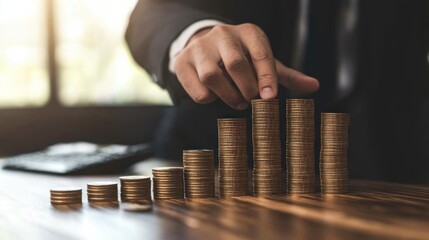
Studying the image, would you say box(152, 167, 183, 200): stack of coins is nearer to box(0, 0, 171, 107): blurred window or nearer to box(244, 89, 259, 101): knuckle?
box(244, 89, 259, 101): knuckle

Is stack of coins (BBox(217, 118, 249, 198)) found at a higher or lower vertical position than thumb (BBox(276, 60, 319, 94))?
lower

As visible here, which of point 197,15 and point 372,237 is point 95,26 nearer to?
point 197,15

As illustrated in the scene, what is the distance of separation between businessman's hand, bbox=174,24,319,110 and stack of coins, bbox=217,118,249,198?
0.51ft

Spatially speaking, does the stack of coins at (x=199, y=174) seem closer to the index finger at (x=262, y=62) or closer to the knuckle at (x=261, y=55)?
the index finger at (x=262, y=62)

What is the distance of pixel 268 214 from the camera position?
1.27 meters

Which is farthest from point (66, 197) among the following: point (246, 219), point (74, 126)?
point (74, 126)

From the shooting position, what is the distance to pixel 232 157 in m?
1.56

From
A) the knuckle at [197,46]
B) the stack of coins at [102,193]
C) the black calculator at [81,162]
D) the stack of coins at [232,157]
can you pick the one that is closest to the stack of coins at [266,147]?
the stack of coins at [232,157]

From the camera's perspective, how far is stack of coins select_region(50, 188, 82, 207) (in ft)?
4.99

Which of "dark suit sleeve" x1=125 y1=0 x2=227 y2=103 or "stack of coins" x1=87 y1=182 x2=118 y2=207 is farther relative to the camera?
"dark suit sleeve" x1=125 y1=0 x2=227 y2=103

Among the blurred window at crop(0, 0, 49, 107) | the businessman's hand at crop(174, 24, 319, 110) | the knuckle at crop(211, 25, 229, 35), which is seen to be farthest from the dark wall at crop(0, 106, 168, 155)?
the knuckle at crop(211, 25, 229, 35)

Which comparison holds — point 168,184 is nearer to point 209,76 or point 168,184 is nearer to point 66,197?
point 66,197

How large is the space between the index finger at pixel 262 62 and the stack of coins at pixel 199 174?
0.73 ft

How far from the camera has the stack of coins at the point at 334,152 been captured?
5.17 feet
